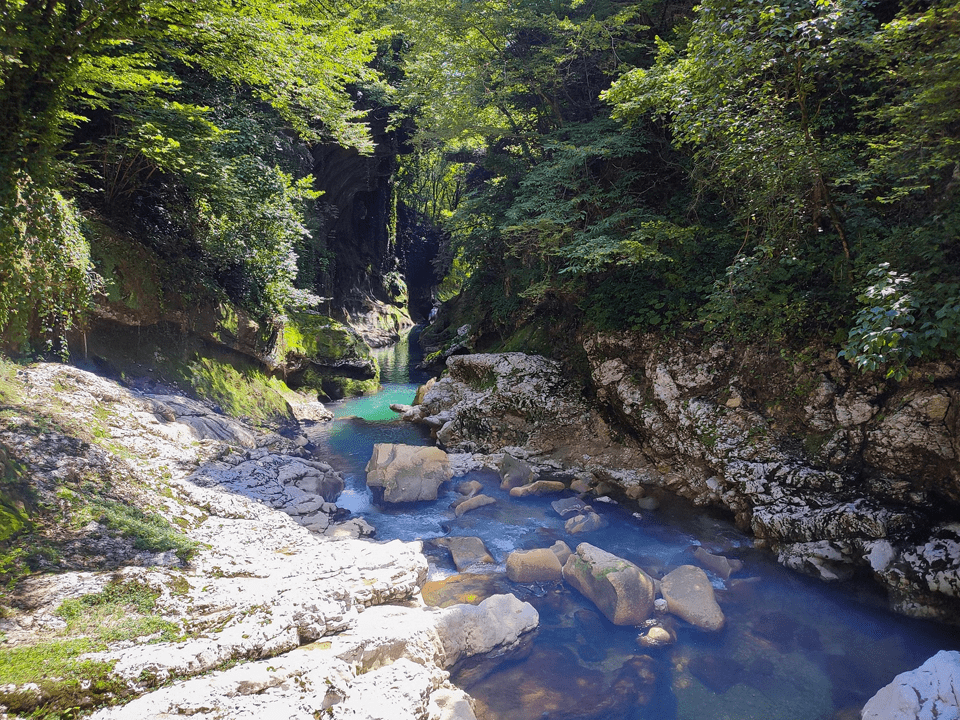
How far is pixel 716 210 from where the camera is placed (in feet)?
32.6

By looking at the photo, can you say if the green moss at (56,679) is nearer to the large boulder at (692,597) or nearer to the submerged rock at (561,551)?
the submerged rock at (561,551)

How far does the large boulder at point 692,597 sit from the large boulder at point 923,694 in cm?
155

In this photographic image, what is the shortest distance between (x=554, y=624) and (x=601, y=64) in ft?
42.5

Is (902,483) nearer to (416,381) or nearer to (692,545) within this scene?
(692,545)

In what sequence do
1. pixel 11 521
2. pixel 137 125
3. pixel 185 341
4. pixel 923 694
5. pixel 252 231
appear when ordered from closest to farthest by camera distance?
pixel 923 694
pixel 11 521
pixel 137 125
pixel 185 341
pixel 252 231

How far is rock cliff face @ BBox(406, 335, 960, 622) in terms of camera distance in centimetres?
618

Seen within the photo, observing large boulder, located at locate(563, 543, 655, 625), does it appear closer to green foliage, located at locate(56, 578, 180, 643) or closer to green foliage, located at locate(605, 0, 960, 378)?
green foliage, located at locate(605, 0, 960, 378)

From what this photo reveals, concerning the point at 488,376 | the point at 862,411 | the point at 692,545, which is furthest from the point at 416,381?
the point at 862,411

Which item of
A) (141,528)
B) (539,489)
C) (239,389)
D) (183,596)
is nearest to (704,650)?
(539,489)

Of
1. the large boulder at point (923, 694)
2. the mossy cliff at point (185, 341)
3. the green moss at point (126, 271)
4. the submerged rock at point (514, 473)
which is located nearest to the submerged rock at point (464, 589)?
the submerged rock at point (514, 473)

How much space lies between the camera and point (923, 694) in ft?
14.3

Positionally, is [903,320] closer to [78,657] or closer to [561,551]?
[561,551]

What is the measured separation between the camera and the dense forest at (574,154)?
528 cm

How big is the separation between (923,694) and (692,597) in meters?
2.18
